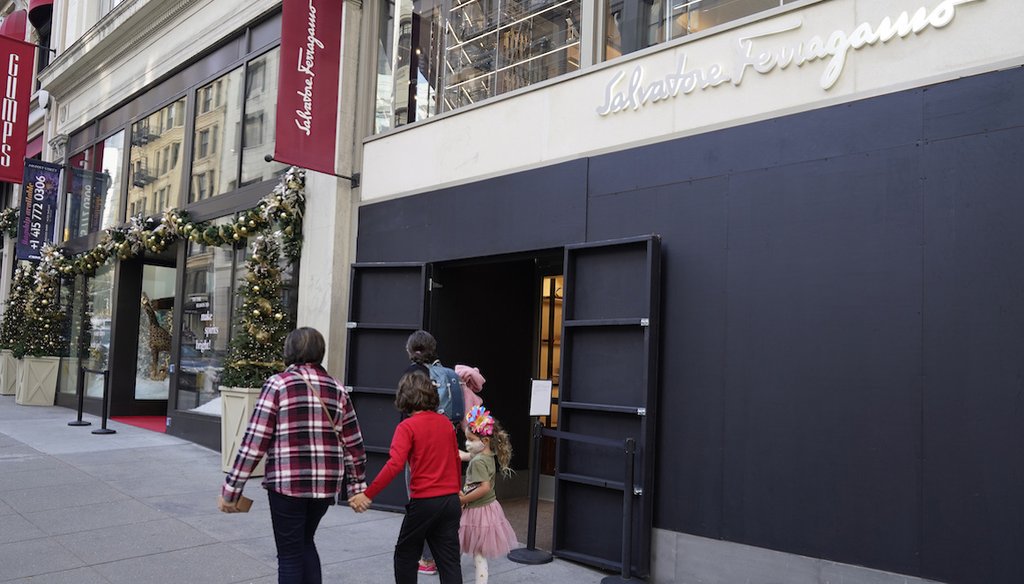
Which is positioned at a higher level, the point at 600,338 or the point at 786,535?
the point at 600,338

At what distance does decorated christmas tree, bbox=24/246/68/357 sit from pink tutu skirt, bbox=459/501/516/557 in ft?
49.1

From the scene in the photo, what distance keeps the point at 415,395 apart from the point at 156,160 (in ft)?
40.2

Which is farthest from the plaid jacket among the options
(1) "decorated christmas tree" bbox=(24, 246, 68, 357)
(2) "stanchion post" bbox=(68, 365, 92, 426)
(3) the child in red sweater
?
(1) "decorated christmas tree" bbox=(24, 246, 68, 357)

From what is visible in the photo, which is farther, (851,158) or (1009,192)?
(851,158)

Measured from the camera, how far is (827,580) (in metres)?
5.15

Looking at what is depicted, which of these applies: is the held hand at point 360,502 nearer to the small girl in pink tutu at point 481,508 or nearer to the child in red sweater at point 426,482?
the child in red sweater at point 426,482

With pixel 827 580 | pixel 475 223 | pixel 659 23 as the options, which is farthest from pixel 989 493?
pixel 475 223

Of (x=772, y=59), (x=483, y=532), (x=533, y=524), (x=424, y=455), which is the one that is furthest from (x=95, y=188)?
(x=772, y=59)

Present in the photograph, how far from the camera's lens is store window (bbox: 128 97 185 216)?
14.0 meters

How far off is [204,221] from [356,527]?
7.23 meters

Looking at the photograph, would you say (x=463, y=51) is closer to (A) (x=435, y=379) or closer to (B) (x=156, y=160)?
(A) (x=435, y=379)

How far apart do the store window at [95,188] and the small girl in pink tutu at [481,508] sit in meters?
13.0

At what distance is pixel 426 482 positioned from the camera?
4379mm

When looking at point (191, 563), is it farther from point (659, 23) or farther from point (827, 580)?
point (659, 23)
